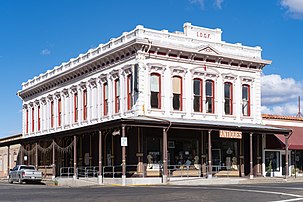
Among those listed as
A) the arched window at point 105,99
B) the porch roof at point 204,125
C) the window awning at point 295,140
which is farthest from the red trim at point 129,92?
the window awning at point 295,140

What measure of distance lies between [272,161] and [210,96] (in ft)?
23.8

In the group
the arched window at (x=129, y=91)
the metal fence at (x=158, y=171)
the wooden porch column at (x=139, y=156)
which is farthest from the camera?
the arched window at (x=129, y=91)

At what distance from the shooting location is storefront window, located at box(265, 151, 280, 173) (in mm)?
41719

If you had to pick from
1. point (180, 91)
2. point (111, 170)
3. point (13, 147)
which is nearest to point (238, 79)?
point (180, 91)

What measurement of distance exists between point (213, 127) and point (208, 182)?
3713 mm

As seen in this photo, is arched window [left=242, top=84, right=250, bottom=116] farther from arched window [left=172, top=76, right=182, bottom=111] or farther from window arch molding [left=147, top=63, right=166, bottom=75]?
window arch molding [left=147, top=63, right=166, bottom=75]

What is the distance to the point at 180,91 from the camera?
124 feet

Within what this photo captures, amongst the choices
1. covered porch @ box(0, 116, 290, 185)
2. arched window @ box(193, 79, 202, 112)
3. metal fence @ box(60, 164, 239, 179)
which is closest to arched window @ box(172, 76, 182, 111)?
arched window @ box(193, 79, 202, 112)

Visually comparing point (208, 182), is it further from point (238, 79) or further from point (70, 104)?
point (70, 104)

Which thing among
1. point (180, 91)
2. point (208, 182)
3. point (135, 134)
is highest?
point (180, 91)

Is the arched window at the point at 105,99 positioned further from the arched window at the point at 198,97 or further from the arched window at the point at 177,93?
the arched window at the point at 198,97

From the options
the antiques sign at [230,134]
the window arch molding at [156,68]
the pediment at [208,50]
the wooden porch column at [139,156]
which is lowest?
the wooden porch column at [139,156]

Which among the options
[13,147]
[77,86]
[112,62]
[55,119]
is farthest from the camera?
[13,147]

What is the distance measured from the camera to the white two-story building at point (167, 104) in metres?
35.5
